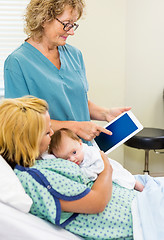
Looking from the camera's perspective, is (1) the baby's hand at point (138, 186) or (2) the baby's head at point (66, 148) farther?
(1) the baby's hand at point (138, 186)

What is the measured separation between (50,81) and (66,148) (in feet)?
1.42

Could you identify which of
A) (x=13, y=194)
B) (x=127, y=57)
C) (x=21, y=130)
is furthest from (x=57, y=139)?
(x=127, y=57)

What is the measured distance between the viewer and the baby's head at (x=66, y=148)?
1331 millimetres

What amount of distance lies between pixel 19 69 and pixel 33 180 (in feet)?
2.13

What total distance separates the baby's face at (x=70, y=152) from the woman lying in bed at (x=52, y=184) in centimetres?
10

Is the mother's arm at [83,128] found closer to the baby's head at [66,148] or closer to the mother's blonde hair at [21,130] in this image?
the baby's head at [66,148]

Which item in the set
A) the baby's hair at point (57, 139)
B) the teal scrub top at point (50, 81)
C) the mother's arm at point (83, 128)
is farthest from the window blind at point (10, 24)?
the baby's hair at point (57, 139)

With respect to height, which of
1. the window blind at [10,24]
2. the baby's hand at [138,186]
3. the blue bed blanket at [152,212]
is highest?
the window blind at [10,24]

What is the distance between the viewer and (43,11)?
1586 millimetres

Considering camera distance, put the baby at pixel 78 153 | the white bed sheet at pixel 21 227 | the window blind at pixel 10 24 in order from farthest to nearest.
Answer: the window blind at pixel 10 24, the baby at pixel 78 153, the white bed sheet at pixel 21 227

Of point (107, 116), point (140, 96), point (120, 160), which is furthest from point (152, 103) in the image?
point (107, 116)

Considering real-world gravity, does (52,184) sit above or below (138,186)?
above

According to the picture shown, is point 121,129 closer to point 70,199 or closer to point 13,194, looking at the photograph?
point 70,199

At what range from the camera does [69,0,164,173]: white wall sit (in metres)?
2.67
